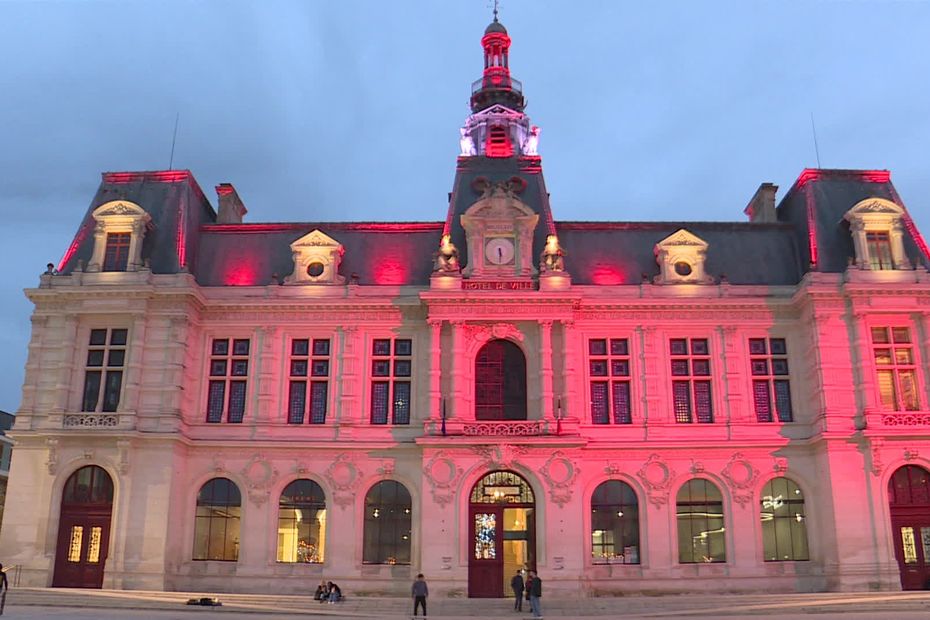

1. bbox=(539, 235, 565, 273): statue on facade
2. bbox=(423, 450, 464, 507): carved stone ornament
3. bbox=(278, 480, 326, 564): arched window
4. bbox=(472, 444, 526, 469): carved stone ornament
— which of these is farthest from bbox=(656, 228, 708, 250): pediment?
bbox=(278, 480, 326, 564): arched window

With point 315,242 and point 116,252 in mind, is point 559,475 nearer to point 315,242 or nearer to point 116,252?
point 315,242

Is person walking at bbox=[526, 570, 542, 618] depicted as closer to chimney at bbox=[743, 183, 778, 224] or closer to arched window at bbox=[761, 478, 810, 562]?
arched window at bbox=[761, 478, 810, 562]

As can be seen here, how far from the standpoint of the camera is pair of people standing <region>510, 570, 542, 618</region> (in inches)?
1054

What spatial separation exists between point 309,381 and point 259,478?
4117 mm

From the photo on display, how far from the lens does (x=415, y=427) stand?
112 feet

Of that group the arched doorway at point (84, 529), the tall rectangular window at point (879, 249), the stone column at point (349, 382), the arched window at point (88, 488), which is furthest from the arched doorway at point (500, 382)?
the tall rectangular window at point (879, 249)

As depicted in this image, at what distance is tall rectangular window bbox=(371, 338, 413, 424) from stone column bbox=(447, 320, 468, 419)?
86.5 inches

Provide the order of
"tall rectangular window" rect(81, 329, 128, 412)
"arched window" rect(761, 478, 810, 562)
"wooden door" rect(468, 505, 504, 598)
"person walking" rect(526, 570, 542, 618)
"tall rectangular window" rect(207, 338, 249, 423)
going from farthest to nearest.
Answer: "tall rectangular window" rect(207, 338, 249, 423) < "tall rectangular window" rect(81, 329, 128, 412) < "arched window" rect(761, 478, 810, 562) < "wooden door" rect(468, 505, 504, 598) < "person walking" rect(526, 570, 542, 618)

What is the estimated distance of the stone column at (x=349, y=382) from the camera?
34.5 m

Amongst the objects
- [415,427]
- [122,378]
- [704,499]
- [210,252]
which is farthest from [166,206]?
[704,499]

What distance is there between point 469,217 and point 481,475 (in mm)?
10051

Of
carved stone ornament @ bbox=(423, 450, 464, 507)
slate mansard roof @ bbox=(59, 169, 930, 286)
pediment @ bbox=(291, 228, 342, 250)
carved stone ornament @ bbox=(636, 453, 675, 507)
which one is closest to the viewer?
carved stone ornament @ bbox=(423, 450, 464, 507)

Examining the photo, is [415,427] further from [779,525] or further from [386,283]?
[779,525]

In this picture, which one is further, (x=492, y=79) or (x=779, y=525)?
(x=492, y=79)
